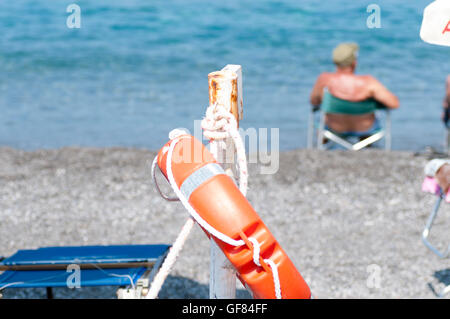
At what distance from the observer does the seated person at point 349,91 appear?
730 cm

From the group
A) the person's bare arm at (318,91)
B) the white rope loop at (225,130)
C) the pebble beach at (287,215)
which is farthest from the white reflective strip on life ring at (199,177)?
the person's bare arm at (318,91)

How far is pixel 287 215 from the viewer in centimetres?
522

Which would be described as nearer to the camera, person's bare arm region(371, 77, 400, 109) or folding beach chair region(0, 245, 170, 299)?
folding beach chair region(0, 245, 170, 299)

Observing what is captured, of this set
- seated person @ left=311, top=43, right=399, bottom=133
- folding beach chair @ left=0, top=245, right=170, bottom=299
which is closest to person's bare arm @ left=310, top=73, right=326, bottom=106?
seated person @ left=311, top=43, right=399, bottom=133

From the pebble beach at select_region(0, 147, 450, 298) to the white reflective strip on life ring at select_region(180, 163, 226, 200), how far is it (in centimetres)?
188

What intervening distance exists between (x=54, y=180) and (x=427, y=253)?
11.5 feet

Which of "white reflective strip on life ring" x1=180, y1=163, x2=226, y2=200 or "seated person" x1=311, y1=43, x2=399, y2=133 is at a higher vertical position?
"white reflective strip on life ring" x1=180, y1=163, x2=226, y2=200

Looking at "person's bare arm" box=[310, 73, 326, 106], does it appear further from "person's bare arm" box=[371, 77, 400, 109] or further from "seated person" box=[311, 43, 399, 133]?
"person's bare arm" box=[371, 77, 400, 109]

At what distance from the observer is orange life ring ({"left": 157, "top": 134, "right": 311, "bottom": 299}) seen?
2131 mm

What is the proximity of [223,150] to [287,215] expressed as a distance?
2.89 metres

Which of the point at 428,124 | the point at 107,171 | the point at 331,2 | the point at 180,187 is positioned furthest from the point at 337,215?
the point at 331,2

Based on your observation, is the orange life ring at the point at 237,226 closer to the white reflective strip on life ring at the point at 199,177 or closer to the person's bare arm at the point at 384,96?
the white reflective strip on life ring at the point at 199,177

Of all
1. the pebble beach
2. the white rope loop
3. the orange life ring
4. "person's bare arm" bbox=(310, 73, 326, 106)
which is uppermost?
the white rope loop

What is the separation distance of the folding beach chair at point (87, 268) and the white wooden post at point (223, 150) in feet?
2.39
